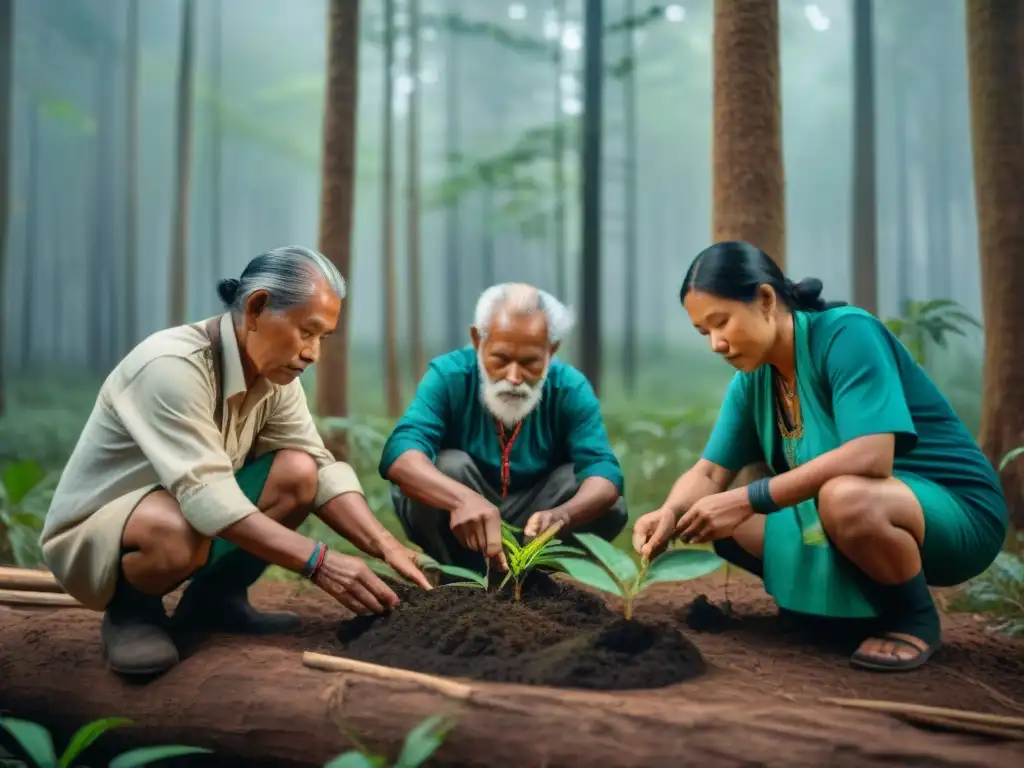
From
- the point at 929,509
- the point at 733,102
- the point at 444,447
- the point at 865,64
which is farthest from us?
the point at 865,64

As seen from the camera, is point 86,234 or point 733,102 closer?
point 733,102

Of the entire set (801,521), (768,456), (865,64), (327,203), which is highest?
(865,64)

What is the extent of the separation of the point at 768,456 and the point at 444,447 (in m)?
1.25

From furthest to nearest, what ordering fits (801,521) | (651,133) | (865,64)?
(651,133), (865,64), (801,521)

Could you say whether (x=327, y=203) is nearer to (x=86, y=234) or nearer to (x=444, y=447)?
(x=444, y=447)

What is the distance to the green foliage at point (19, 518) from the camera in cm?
427

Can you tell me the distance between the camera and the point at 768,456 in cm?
279

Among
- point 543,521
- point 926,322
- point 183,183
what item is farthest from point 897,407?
point 183,183

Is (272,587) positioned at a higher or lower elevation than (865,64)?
lower

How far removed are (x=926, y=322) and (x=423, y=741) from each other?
3625 mm

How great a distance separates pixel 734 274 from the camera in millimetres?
2455

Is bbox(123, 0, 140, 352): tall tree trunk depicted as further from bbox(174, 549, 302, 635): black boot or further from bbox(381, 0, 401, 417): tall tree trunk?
bbox(174, 549, 302, 635): black boot

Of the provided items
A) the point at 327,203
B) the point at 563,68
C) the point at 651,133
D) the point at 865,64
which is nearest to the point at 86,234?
the point at 563,68

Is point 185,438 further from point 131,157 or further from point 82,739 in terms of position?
point 131,157
